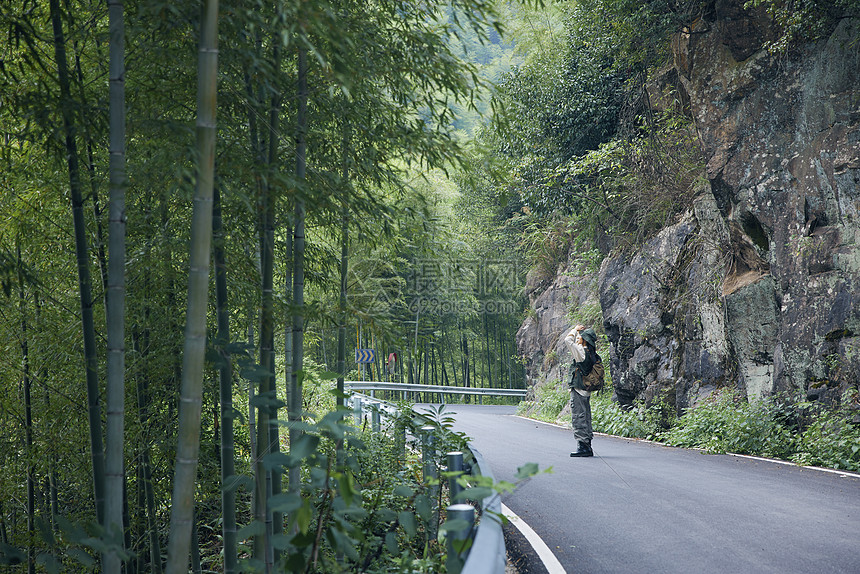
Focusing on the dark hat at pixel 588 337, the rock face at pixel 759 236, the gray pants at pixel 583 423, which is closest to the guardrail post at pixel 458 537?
the gray pants at pixel 583 423

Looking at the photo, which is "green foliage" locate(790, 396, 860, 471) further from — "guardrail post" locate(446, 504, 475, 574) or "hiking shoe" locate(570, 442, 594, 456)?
"guardrail post" locate(446, 504, 475, 574)

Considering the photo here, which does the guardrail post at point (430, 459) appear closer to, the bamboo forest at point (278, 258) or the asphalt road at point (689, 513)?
the bamboo forest at point (278, 258)

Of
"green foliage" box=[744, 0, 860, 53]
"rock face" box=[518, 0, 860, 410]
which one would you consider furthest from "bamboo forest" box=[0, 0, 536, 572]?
"green foliage" box=[744, 0, 860, 53]

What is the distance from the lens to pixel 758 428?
9.81 metres

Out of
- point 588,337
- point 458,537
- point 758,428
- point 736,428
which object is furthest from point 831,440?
point 458,537

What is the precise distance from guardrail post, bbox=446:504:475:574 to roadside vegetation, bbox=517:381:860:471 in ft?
23.6

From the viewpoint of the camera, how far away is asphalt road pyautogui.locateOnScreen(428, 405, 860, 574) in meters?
4.65

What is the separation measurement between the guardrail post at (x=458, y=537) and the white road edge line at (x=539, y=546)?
7.30ft

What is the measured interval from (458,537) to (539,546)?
286cm

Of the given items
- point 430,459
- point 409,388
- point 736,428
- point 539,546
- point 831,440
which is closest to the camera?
point 430,459

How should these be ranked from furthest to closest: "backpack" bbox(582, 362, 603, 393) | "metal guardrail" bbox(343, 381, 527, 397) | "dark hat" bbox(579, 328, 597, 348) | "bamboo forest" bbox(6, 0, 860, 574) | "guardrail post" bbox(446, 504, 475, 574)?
"metal guardrail" bbox(343, 381, 527, 397) < "dark hat" bbox(579, 328, 597, 348) < "backpack" bbox(582, 362, 603, 393) < "bamboo forest" bbox(6, 0, 860, 574) < "guardrail post" bbox(446, 504, 475, 574)

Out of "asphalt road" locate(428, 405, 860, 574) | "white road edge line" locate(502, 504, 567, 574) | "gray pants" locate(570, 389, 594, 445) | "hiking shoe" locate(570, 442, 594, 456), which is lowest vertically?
"white road edge line" locate(502, 504, 567, 574)

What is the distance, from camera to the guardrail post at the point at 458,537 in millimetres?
2607

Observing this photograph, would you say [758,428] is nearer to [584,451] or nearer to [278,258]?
[584,451]
